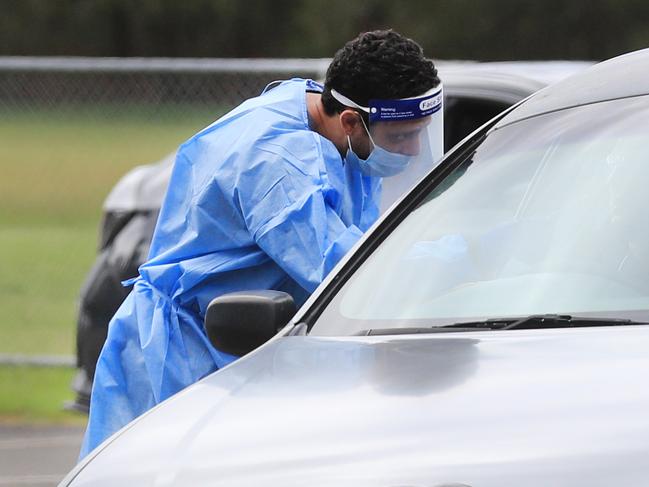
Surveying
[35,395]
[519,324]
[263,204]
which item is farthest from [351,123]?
[35,395]

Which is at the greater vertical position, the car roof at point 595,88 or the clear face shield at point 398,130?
the car roof at point 595,88

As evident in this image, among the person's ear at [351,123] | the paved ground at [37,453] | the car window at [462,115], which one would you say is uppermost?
the person's ear at [351,123]

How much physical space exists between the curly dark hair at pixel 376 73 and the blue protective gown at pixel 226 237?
0.43ft

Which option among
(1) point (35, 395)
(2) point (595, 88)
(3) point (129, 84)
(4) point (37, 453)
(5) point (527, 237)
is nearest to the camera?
(5) point (527, 237)

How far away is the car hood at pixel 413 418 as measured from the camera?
8.71ft

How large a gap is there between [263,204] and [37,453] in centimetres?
450

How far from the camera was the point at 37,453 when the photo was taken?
8.28m

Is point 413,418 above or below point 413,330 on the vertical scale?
above

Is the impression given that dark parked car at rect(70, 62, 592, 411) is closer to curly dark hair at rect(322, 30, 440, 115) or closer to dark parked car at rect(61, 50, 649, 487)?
curly dark hair at rect(322, 30, 440, 115)

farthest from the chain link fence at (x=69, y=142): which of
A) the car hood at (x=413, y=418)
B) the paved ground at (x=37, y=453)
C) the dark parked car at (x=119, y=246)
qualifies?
the car hood at (x=413, y=418)

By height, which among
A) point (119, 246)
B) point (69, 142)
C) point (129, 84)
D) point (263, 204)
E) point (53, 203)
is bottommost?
point (53, 203)

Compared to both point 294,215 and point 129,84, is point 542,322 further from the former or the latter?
point 129,84

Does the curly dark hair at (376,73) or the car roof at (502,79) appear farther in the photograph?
the car roof at (502,79)

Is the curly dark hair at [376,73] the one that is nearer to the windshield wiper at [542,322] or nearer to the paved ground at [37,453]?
the windshield wiper at [542,322]
